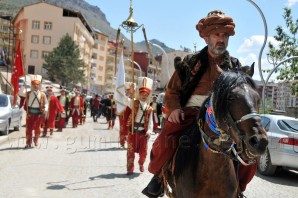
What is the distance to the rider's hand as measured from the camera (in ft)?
13.1

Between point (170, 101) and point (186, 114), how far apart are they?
0.20 metres

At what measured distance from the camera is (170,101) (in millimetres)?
4156

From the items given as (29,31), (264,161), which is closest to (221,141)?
(264,161)

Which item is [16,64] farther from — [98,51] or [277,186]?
[98,51]

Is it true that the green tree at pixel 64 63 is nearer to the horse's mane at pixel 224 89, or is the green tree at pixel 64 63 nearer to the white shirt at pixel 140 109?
the white shirt at pixel 140 109

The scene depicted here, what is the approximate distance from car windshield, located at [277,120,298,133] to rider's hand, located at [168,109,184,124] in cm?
774

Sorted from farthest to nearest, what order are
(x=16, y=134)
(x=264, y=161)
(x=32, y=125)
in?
(x=16, y=134)
(x=32, y=125)
(x=264, y=161)

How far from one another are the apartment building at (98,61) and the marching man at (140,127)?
93019 millimetres

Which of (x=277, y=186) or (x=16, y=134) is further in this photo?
(x=16, y=134)

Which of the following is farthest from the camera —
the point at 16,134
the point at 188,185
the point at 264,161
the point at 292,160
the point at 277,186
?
the point at 16,134

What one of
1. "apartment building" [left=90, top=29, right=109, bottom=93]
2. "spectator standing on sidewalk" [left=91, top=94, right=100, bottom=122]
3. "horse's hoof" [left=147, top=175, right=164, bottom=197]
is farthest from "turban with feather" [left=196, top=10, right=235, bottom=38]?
"apartment building" [left=90, top=29, right=109, bottom=93]

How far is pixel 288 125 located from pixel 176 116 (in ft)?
26.5

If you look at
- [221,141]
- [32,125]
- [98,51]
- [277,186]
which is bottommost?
[277,186]

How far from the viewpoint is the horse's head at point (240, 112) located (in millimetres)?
2758
